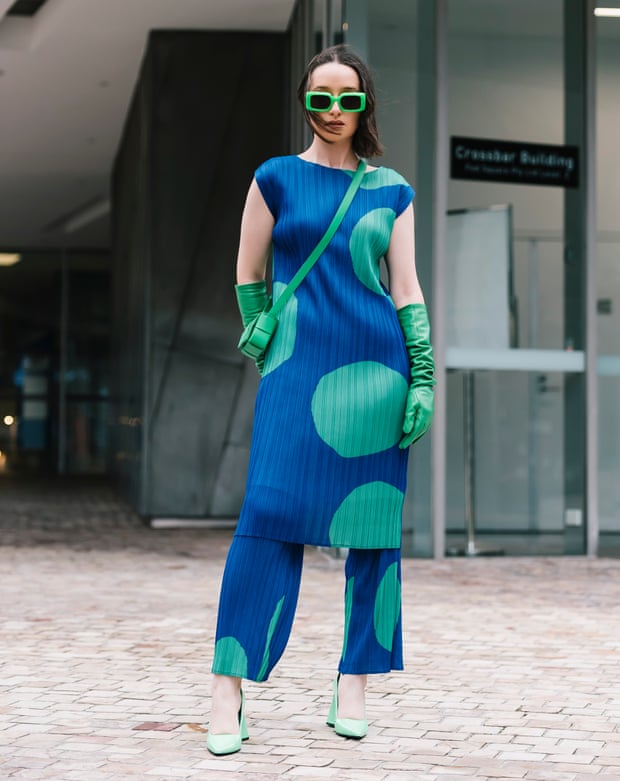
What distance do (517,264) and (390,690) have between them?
490cm

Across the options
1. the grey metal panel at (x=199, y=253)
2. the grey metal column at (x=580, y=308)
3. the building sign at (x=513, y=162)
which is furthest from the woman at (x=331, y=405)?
the grey metal panel at (x=199, y=253)

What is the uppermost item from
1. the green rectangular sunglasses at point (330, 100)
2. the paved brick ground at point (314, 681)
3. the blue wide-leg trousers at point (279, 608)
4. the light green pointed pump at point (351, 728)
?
the green rectangular sunglasses at point (330, 100)

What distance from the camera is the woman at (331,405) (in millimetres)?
3152

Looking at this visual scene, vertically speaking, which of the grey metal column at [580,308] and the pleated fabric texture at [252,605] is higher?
the grey metal column at [580,308]

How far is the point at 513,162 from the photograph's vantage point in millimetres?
8430

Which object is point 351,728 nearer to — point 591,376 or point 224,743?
point 224,743

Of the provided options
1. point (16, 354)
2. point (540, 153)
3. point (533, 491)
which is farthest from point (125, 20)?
point (16, 354)

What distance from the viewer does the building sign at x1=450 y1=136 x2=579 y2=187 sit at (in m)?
8.38

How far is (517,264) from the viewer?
8430 millimetres

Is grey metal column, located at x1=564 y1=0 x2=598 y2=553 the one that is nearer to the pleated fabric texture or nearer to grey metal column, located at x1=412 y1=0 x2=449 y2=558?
grey metal column, located at x1=412 y1=0 x2=449 y2=558

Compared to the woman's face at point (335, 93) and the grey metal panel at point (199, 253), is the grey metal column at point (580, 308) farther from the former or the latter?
the woman's face at point (335, 93)

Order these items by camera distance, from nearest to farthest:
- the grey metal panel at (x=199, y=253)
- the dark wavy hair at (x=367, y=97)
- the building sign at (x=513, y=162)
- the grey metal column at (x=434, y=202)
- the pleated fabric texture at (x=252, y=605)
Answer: the pleated fabric texture at (x=252, y=605), the dark wavy hair at (x=367, y=97), the grey metal column at (x=434, y=202), the building sign at (x=513, y=162), the grey metal panel at (x=199, y=253)

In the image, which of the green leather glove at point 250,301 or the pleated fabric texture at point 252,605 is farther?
the green leather glove at point 250,301

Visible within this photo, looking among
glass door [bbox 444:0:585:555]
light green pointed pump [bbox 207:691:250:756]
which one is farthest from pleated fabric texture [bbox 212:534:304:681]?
glass door [bbox 444:0:585:555]
